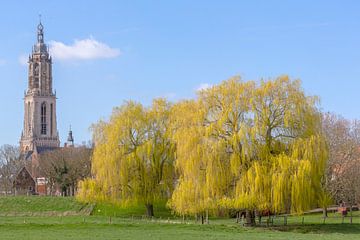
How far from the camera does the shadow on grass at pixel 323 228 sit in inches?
1792

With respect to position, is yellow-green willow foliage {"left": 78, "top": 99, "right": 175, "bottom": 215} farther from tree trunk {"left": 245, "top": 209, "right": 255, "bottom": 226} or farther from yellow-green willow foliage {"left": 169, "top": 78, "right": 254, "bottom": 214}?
tree trunk {"left": 245, "top": 209, "right": 255, "bottom": 226}

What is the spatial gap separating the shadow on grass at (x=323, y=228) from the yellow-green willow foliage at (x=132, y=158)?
16.1 meters

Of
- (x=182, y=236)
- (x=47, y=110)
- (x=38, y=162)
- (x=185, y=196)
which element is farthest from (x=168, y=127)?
(x=47, y=110)

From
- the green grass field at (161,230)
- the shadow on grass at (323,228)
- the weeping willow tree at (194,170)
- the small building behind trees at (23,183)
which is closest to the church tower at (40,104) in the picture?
the small building behind trees at (23,183)

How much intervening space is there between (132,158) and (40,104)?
12614 centimetres

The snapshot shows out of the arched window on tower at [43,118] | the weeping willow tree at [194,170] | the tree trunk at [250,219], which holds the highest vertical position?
the arched window on tower at [43,118]

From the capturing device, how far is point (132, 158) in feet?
197

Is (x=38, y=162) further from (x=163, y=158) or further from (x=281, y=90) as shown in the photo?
(x=281, y=90)

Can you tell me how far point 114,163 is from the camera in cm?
5931

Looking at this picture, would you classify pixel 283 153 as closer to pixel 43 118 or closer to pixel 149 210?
pixel 149 210

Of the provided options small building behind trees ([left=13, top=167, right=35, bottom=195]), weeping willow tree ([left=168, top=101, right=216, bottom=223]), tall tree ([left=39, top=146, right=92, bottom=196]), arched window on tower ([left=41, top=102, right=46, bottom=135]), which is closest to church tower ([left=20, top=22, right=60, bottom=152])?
arched window on tower ([left=41, top=102, right=46, bottom=135])

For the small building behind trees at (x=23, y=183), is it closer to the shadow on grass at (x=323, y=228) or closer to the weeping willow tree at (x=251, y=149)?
the weeping willow tree at (x=251, y=149)

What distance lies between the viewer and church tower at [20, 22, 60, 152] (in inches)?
7146

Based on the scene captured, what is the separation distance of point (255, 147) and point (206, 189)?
4222 mm
